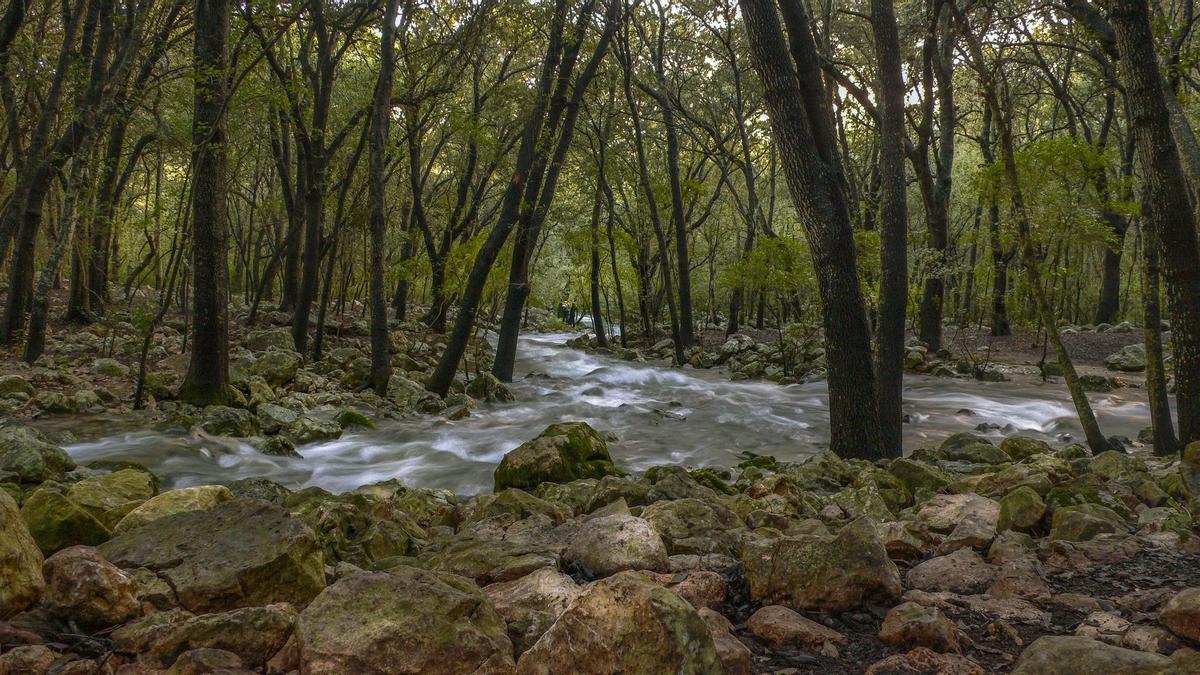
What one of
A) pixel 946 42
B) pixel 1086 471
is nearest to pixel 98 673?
pixel 1086 471

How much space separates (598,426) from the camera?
31.9 ft

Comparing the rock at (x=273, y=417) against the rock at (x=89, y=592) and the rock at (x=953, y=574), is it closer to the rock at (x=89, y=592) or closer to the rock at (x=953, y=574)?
the rock at (x=89, y=592)

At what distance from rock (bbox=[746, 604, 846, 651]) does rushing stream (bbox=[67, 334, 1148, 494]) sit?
13.8 feet

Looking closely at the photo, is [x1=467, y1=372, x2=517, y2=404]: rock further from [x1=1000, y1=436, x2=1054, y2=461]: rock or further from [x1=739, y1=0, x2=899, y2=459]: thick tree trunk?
[x1=1000, y1=436, x2=1054, y2=461]: rock

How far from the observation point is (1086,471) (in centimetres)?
519

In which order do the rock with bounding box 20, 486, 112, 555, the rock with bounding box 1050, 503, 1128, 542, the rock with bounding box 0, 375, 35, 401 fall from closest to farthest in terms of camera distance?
1. the rock with bounding box 20, 486, 112, 555
2. the rock with bounding box 1050, 503, 1128, 542
3. the rock with bounding box 0, 375, 35, 401

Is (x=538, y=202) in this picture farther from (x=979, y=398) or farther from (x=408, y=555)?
(x=408, y=555)

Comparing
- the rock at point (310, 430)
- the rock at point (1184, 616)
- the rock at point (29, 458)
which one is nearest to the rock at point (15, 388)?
the rock at point (310, 430)

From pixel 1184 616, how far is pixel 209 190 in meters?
8.15

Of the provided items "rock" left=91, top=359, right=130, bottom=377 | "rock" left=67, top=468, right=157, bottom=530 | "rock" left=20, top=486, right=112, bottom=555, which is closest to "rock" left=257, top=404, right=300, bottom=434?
"rock" left=91, top=359, right=130, bottom=377

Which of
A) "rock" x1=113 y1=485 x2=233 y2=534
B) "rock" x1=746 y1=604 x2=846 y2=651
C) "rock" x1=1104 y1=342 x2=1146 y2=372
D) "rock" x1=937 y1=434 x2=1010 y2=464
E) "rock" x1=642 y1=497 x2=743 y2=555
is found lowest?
"rock" x1=937 y1=434 x2=1010 y2=464

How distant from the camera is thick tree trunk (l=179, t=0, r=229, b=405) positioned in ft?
22.8

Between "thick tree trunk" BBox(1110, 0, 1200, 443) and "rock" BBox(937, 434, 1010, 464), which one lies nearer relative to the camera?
"thick tree trunk" BBox(1110, 0, 1200, 443)

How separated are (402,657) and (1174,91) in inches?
321
